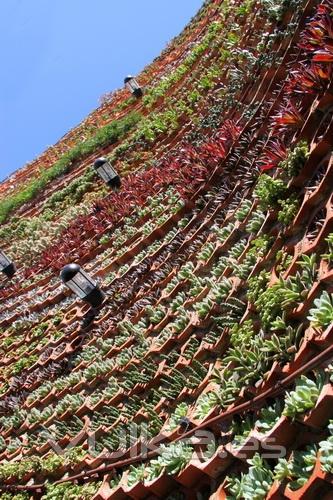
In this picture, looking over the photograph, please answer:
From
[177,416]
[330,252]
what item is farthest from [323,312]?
[177,416]

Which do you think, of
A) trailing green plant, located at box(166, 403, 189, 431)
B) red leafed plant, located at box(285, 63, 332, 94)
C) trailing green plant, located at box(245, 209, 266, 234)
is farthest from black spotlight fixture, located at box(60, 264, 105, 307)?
red leafed plant, located at box(285, 63, 332, 94)

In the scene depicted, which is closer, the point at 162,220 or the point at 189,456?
the point at 189,456

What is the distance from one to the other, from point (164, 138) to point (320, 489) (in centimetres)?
804

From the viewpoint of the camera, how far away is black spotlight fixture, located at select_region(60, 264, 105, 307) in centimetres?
677

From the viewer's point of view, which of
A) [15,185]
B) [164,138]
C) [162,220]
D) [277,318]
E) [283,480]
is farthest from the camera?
[15,185]

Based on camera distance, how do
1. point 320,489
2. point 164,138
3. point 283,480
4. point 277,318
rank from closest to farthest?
point 320,489 → point 283,480 → point 277,318 → point 164,138

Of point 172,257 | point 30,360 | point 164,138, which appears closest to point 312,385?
point 172,257

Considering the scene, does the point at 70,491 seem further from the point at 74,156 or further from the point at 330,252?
the point at 74,156

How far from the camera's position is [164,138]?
32.6 ft

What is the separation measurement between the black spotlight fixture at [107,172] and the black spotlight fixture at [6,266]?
2693 millimetres

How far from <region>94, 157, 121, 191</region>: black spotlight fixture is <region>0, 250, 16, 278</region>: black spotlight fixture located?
8.83ft

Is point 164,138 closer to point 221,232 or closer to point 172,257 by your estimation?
point 172,257

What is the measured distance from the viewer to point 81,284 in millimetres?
6816

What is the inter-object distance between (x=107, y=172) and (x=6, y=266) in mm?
2941
